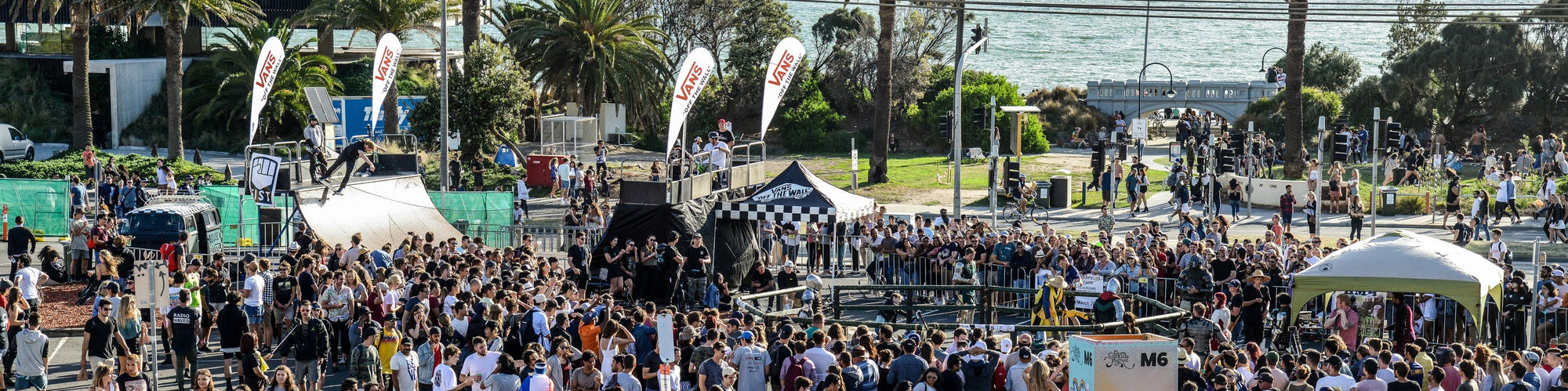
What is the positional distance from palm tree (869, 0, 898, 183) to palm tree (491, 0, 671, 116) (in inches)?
325

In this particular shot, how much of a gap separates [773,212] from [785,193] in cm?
42

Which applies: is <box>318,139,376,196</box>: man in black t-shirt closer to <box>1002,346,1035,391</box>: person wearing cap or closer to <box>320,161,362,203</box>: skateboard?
<box>320,161,362,203</box>: skateboard

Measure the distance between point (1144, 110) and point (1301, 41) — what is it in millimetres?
23781

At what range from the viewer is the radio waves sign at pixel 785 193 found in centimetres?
2394

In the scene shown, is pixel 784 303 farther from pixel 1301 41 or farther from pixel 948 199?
pixel 1301 41

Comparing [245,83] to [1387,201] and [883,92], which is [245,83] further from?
[1387,201]

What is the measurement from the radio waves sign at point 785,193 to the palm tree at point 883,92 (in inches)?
579

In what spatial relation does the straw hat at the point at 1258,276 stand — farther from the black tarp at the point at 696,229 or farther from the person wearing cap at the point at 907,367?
the black tarp at the point at 696,229

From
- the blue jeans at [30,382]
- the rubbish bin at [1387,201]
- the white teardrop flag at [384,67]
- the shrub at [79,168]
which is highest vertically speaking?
the white teardrop flag at [384,67]

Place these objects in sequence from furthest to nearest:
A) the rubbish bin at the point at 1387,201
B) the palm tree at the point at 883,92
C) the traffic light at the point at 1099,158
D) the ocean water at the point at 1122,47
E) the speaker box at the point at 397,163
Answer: the ocean water at the point at 1122,47 → the palm tree at the point at 883,92 → the traffic light at the point at 1099,158 → the rubbish bin at the point at 1387,201 → the speaker box at the point at 397,163

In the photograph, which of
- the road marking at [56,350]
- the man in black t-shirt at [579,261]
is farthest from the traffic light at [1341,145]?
the road marking at [56,350]

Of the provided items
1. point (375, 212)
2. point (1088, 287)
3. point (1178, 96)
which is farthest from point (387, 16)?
point (1178, 96)

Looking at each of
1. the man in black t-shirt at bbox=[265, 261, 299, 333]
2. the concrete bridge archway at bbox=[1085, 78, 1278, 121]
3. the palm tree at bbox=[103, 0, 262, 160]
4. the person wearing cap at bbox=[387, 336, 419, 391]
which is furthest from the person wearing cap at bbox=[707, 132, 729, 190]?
the concrete bridge archway at bbox=[1085, 78, 1278, 121]

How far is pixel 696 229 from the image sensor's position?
23594mm
